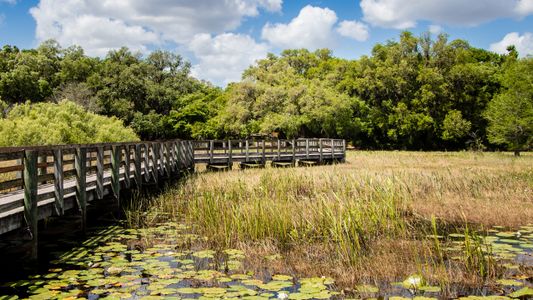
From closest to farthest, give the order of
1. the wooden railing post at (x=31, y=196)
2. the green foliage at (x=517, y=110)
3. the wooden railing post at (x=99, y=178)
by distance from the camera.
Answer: the wooden railing post at (x=31, y=196) < the wooden railing post at (x=99, y=178) < the green foliage at (x=517, y=110)

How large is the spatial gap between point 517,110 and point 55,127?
117ft

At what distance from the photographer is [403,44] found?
5725 centimetres

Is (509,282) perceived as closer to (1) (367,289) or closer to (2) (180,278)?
(1) (367,289)

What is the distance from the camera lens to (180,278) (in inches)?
287

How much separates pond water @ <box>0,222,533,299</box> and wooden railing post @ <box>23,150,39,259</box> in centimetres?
56

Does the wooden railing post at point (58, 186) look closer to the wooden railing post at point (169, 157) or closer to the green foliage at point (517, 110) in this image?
the wooden railing post at point (169, 157)

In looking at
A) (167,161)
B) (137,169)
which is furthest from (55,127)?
(137,169)

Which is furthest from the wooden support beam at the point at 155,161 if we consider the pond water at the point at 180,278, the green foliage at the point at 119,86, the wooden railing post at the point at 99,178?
the green foliage at the point at 119,86

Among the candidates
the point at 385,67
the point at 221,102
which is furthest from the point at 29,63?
the point at 385,67

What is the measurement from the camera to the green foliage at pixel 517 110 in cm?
4057

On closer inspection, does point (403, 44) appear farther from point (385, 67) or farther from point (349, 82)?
point (349, 82)

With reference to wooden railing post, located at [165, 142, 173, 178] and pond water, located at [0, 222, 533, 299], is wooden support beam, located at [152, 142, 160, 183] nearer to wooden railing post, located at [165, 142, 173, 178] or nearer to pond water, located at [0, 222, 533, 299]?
wooden railing post, located at [165, 142, 173, 178]

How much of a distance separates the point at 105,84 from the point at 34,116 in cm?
3768

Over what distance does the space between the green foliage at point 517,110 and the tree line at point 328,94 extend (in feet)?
0.30
